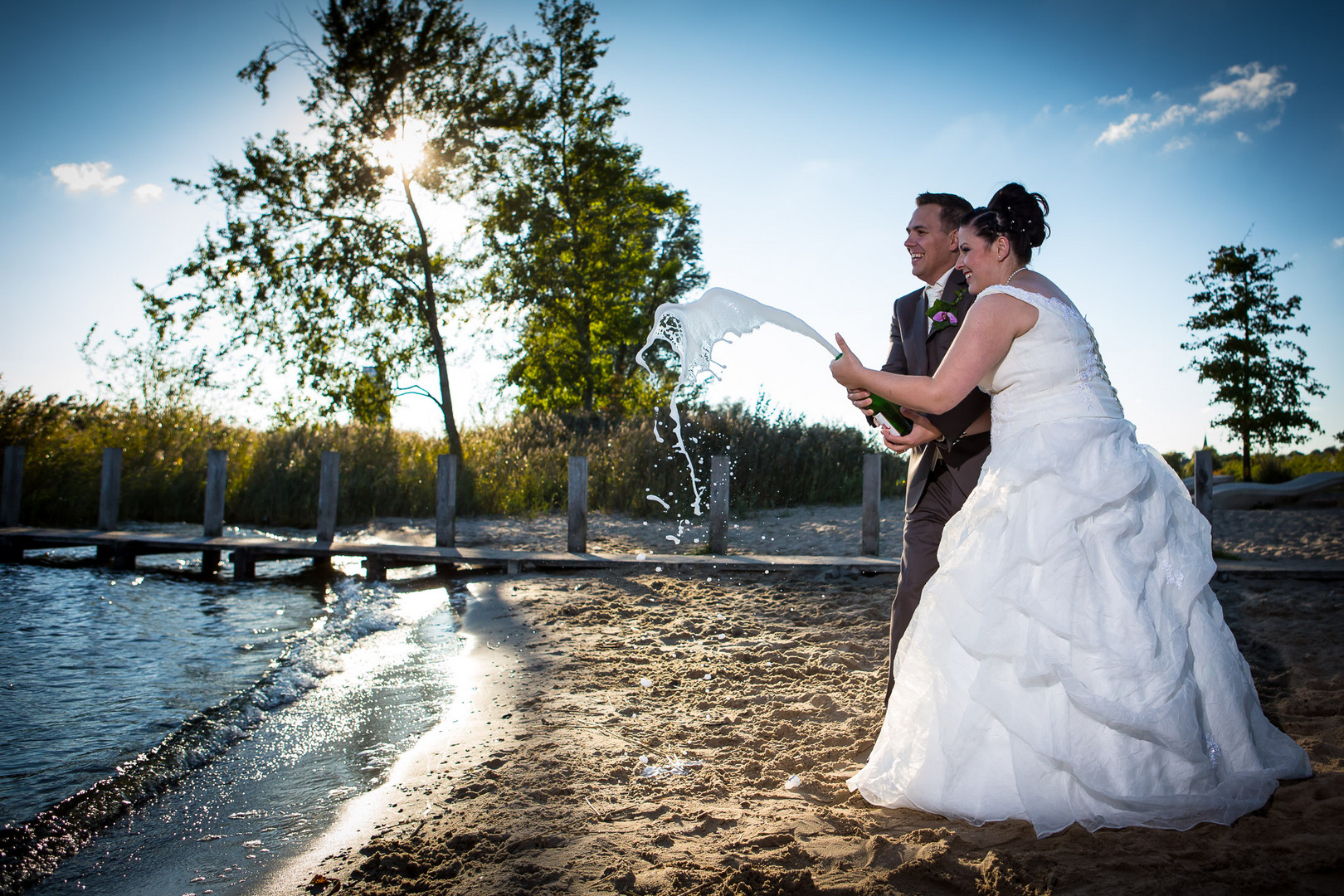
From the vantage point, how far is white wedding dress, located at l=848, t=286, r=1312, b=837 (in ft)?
7.97

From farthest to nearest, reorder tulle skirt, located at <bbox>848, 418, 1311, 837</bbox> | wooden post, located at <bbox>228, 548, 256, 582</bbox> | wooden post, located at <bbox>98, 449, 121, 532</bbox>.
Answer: wooden post, located at <bbox>98, 449, 121, 532</bbox>, wooden post, located at <bbox>228, 548, 256, 582</bbox>, tulle skirt, located at <bbox>848, 418, 1311, 837</bbox>

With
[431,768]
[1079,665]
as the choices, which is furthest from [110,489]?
[1079,665]

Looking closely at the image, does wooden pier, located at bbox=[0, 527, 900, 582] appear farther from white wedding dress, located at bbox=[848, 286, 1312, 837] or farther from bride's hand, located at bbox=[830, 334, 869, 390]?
bride's hand, located at bbox=[830, 334, 869, 390]

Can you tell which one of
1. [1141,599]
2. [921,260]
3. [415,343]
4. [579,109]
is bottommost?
[1141,599]

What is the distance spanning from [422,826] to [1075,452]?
2.82 m

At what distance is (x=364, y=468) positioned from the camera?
1698cm

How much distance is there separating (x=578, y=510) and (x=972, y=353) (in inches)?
323

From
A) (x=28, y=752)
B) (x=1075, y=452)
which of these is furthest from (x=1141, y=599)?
(x=28, y=752)

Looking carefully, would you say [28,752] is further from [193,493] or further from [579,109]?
[579,109]

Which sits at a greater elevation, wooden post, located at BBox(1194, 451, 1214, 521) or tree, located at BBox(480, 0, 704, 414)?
tree, located at BBox(480, 0, 704, 414)

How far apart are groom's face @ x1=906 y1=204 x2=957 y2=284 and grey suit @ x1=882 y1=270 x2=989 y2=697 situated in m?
0.14

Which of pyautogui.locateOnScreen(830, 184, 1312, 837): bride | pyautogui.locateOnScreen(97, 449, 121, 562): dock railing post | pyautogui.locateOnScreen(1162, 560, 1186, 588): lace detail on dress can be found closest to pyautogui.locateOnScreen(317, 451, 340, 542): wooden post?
pyautogui.locateOnScreen(97, 449, 121, 562): dock railing post

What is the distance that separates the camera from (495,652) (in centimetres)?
598

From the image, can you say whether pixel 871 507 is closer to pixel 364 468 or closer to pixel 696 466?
pixel 696 466
